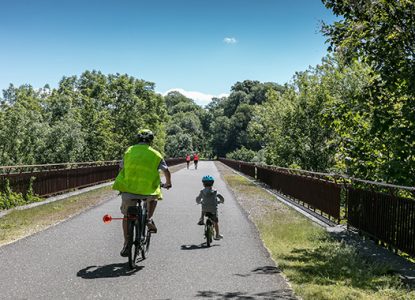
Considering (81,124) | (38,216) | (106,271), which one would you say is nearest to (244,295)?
(106,271)

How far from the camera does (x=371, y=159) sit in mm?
10758

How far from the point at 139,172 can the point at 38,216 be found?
22.4ft

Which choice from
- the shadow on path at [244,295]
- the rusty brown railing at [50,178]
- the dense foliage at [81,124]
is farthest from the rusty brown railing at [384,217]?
the dense foliage at [81,124]

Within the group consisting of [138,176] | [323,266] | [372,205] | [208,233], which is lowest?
[323,266]

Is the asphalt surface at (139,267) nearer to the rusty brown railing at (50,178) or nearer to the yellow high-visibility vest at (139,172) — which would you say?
the yellow high-visibility vest at (139,172)

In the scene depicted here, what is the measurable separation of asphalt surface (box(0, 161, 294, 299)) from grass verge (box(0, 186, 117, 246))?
517 mm

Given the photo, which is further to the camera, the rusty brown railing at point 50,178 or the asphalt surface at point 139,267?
the rusty brown railing at point 50,178

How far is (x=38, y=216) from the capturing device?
12805mm

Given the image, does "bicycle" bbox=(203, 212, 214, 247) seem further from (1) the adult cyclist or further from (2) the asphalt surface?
(1) the adult cyclist

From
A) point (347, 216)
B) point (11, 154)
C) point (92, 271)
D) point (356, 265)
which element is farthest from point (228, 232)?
point (11, 154)

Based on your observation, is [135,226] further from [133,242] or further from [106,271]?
[106,271]

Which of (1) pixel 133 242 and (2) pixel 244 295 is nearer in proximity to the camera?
(2) pixel 244 295

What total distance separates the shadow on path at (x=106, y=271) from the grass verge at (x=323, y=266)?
7.27ft

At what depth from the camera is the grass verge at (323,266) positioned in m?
5.89
